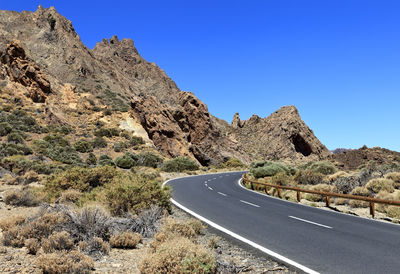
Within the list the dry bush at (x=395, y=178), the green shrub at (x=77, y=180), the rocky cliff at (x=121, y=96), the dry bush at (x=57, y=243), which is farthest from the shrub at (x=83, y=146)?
the dry bush at (x=57, y=243)

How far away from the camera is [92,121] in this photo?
49.0 meters

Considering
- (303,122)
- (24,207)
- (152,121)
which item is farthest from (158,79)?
(24,207)

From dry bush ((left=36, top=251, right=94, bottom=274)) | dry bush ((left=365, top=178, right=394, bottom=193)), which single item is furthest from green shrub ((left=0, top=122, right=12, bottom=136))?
dry bush ((left=365, top=178, right=394, bottom=193))

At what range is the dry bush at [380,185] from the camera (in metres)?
17.1

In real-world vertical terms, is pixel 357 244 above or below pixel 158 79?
below

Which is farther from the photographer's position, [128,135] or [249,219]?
[128,135]

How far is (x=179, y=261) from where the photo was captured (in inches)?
183

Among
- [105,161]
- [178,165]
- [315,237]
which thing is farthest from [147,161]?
[315,237]

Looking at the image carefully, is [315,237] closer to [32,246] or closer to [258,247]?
[258,247]

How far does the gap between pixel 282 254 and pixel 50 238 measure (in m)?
4.60

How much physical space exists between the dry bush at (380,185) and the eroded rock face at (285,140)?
6154 centimetres

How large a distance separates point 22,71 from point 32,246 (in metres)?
47.5

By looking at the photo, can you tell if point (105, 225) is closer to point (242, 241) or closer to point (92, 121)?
point (242, 241)

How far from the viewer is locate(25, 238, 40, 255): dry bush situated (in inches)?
228
